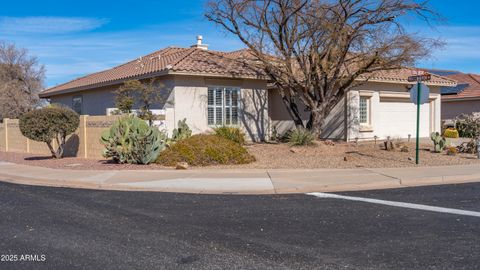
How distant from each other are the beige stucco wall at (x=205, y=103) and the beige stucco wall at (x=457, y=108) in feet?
53.6

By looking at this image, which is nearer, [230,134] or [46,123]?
[46,123]

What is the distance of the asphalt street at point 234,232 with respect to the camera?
19.7 feet

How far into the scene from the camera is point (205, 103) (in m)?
21.6

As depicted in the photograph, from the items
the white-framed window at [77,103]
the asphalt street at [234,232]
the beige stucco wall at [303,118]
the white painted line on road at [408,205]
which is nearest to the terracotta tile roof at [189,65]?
the white-framed window at [77,103]

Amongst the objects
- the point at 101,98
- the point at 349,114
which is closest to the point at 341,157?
the point at 349,114

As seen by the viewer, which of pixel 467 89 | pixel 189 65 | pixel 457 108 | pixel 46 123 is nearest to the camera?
pixel 46 123

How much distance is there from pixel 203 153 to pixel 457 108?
2408cm

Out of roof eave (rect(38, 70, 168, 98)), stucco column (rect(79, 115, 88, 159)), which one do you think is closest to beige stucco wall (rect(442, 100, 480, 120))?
roof eave (rect(38, 70, 168, 98))

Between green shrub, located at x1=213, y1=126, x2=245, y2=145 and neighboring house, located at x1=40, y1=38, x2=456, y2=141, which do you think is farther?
neighboring house, located at x1=40, y1=38, x2=456, y2=141

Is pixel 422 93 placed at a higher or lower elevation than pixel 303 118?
higher

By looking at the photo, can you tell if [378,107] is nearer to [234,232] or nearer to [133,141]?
[133,141]

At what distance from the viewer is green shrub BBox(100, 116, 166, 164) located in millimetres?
15883

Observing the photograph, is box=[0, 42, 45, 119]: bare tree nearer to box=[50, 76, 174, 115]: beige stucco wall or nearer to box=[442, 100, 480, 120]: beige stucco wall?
box=[50, 76, 174, 115]: beige stucco wall

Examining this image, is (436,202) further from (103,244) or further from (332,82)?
(332,82)
